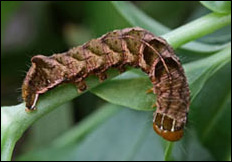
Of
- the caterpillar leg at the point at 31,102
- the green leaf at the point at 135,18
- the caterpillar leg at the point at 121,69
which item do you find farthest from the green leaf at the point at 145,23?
the caterpillar leg at the point at 31,102

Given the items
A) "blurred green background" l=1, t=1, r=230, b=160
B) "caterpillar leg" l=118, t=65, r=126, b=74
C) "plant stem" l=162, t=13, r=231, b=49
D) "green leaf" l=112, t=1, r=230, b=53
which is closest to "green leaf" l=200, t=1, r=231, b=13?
"plant stem" l=162, t=13, r=231, b=49

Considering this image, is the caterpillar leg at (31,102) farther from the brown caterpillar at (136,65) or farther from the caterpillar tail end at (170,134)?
the caterpillar tail end at (170,134)

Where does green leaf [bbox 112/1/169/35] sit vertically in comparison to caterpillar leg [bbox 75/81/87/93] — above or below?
below

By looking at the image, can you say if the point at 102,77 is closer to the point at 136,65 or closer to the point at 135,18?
the point at 136,65

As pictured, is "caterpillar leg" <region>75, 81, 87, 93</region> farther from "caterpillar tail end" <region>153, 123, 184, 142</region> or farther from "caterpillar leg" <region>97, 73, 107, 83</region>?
"caterpillar tail end" <region>153, 123, 184, 142</region>

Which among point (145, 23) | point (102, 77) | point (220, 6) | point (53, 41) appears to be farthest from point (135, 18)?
point (53, 41)

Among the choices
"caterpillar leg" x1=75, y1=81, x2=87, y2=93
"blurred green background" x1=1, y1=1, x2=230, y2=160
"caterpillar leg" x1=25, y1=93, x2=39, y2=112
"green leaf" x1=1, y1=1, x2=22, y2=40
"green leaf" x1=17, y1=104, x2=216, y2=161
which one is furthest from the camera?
"blurred green background" x1=1, y1=1, x2=230, y2=160

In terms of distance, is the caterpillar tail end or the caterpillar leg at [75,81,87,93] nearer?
the caterpillar leg at [75,81,87,93]
